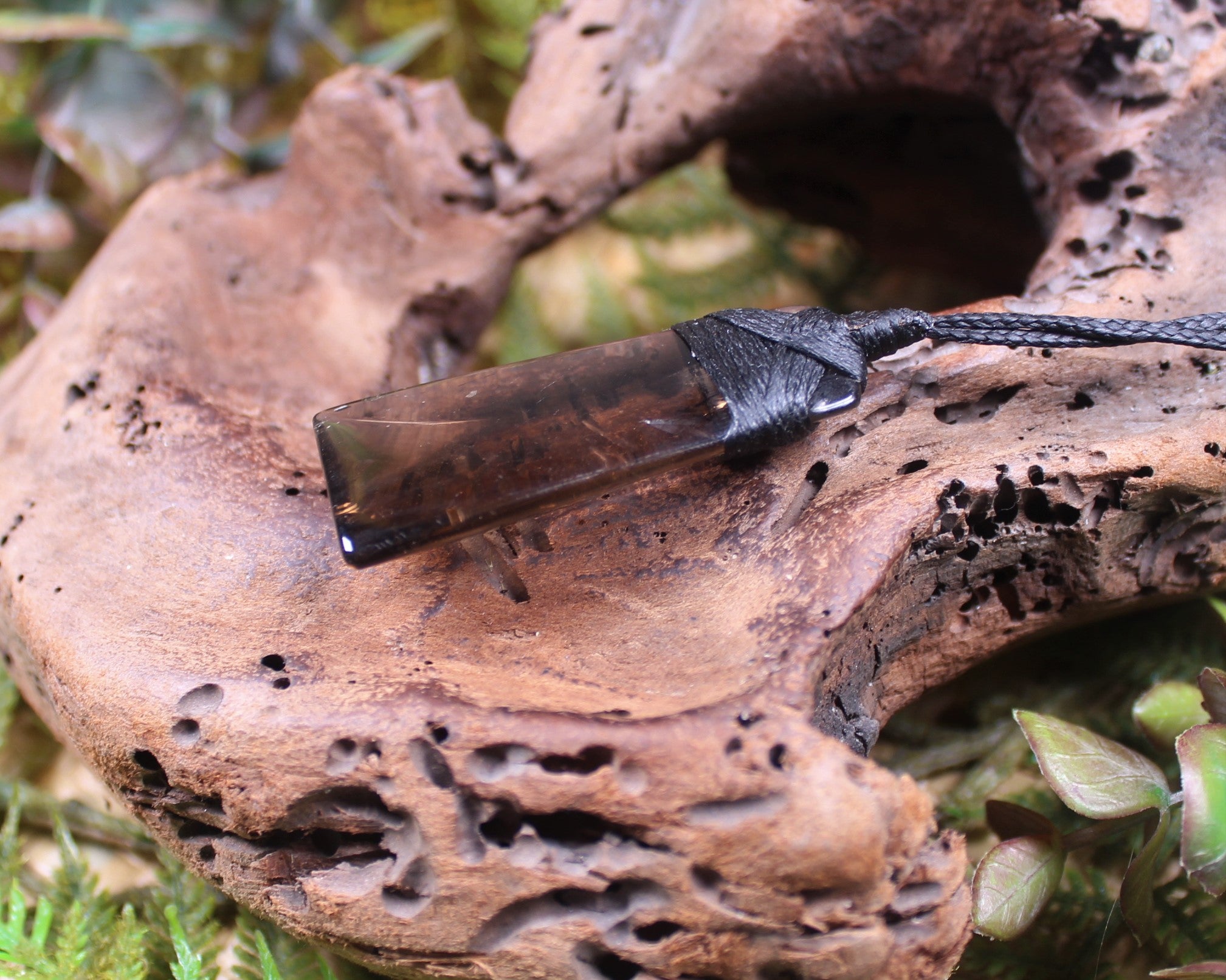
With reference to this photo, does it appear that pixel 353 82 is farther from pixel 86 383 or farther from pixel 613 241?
pixel 613 241

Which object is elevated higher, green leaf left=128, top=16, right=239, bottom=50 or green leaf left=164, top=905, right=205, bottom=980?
green leaf left=128, top=16, right=239, bottom=50

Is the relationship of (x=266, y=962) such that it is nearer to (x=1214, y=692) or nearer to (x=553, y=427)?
(x=553, y=427)

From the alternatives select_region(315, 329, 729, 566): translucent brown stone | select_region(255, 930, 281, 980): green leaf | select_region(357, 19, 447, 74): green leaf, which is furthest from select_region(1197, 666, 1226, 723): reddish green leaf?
select_region(357, 19, 447, 74): green leaf

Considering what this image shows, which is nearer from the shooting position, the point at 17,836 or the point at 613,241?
the point at 17,836

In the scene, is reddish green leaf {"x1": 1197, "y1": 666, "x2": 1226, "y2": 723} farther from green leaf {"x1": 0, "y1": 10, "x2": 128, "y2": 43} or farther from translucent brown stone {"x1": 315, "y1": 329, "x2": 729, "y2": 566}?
green leaf {"x1": 0, "y1": 10, "x2": 128, "y2": 43}

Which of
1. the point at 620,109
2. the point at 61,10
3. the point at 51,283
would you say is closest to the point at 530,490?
the point at 620,109

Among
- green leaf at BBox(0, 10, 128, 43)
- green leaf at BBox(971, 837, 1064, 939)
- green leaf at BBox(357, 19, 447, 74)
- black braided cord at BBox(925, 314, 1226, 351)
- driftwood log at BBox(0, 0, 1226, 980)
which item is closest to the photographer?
driftwood log at BBox(0, 0, 1226, 980)

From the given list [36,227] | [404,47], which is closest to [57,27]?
[36,227]

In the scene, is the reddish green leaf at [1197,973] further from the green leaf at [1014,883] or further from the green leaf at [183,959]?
the green leaf at [183,959]
